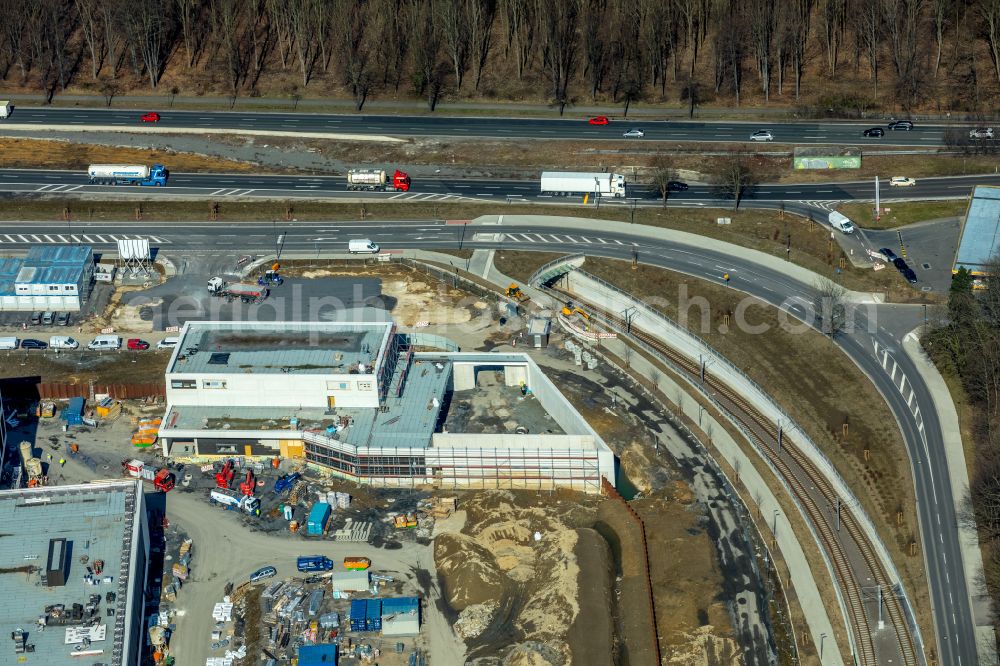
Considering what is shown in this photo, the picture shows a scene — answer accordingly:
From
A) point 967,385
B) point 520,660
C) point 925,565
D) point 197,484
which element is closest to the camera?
point 520,660

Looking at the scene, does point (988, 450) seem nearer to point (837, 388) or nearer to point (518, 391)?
point (837, 388)

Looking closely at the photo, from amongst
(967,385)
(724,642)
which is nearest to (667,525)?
(724,642)

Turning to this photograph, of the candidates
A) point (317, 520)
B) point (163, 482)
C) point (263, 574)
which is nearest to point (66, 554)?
point (263, 574)

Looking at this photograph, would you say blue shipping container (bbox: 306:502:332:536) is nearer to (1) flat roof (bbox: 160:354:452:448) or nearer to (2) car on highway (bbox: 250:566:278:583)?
(2) car on highway (bbox: 250:566:278:583)

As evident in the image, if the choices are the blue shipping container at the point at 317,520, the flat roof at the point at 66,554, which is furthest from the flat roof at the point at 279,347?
the flat roof at the point at 66,554

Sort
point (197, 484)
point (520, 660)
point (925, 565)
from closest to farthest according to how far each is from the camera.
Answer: point (520, 660)
point (925, 565)
point (197, 484)

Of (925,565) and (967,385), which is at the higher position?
(967,385)

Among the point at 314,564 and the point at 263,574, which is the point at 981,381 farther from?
the point at 263,574
